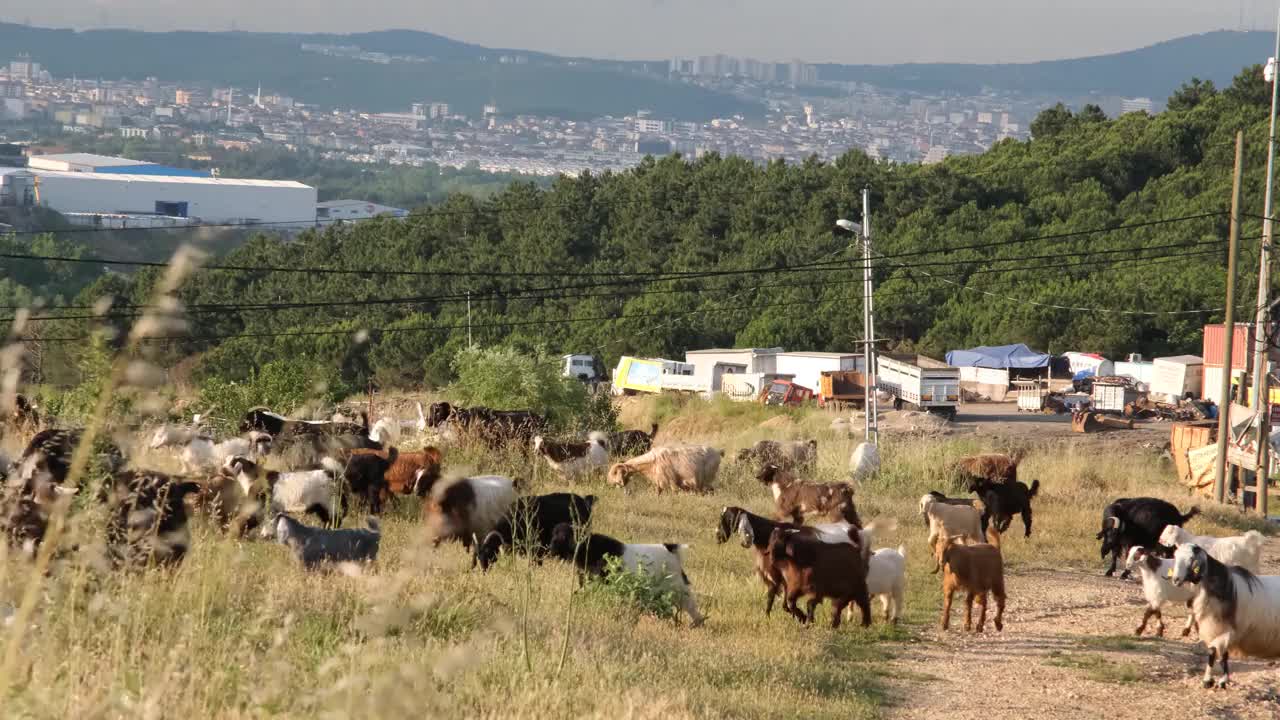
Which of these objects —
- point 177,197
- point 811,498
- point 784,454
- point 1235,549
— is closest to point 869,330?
Result: point 784,454

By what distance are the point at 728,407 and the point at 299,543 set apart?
41.3m

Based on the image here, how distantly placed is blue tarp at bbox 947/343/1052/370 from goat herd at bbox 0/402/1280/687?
152 feet

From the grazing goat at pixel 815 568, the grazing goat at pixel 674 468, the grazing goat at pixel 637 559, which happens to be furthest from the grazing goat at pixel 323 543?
the grazing goat at pixel 674 468

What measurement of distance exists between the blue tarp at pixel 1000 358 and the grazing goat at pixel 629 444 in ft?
132

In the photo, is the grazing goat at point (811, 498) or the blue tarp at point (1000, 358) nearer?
the grazing goat at point (811, 498)

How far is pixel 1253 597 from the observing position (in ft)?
35.1

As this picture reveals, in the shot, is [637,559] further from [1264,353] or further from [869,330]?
[1264,353]

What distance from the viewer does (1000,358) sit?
205 ft

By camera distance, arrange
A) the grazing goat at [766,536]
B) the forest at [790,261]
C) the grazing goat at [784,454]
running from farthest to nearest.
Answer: the forest at [790,261] < the grazing goat at [784,454] < the grazing goat at [766,536]

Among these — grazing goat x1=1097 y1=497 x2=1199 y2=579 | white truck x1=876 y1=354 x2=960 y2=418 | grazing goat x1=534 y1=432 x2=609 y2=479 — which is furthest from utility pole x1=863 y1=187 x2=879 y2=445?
white truck x1=876 y1=354 x2=960 y2=418

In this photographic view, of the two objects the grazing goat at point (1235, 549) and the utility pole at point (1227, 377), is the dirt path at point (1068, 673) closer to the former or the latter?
the grazing goat at point (1235, 549)

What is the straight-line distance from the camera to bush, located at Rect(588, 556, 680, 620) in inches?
417

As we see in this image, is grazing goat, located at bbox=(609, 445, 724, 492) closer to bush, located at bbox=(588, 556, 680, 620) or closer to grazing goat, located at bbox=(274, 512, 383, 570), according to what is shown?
bush, located at bbox=(588, 556, 680, 620)

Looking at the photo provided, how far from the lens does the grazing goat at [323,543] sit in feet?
32.6
